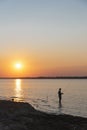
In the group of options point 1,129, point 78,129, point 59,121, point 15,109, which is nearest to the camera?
point 1,129

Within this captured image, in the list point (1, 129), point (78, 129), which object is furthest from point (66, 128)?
point (1, 129)

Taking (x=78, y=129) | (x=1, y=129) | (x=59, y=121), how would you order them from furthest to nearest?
(x=59, y=121) → (x=78, y=129) → (x=1, y=129)

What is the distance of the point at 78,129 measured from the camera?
914 inches

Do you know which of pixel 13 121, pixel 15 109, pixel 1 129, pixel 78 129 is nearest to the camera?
pixel 1 129

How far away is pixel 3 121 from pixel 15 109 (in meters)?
9.64

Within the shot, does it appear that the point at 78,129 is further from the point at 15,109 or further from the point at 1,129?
the point at 15,109

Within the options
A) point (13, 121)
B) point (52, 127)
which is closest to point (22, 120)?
point (13, 121)

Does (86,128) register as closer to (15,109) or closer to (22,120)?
(22,120)

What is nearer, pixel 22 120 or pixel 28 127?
pixel 28 127

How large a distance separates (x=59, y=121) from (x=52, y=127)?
2869 millimetres

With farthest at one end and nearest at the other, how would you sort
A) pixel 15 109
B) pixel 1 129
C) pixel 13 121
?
1. pixel 15 109
2. pixel 13 121
3. pixel 1 129

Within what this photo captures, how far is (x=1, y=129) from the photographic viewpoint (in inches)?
858

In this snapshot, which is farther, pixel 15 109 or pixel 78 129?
pixel 15 109

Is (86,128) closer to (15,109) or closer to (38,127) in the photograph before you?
(38,127)
